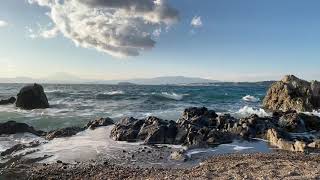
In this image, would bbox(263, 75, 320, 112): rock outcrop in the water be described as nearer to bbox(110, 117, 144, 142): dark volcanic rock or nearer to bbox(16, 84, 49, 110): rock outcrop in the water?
bbox(110, 117, 144, 142): dark volcanic rock

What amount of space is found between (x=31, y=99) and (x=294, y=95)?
103 feet

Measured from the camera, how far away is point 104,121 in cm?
3162

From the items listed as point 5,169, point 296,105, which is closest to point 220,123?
point 5,169

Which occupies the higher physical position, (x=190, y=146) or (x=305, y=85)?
(x=305, y=85)

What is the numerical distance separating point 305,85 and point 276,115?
637 inches

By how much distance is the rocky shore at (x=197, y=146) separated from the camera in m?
16.1

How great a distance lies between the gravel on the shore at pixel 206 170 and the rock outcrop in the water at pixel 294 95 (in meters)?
27.3

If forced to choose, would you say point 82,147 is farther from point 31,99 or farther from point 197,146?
point 31,99

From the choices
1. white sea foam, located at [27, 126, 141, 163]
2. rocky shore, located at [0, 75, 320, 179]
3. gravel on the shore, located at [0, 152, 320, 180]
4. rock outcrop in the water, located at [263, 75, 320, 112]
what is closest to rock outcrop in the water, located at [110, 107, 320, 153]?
rocky shore, located at [0, 75, 320, 179]

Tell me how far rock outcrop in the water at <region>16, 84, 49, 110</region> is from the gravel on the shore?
3286cm

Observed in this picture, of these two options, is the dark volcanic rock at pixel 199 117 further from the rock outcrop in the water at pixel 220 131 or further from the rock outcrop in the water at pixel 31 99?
the rock outcrop in the water at pixel 31 99

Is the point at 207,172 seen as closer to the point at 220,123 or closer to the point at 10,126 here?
the point at 220,123

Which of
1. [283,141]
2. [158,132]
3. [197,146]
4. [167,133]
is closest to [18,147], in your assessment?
[158,132]

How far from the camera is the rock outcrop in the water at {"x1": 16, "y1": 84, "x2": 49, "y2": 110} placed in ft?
166
